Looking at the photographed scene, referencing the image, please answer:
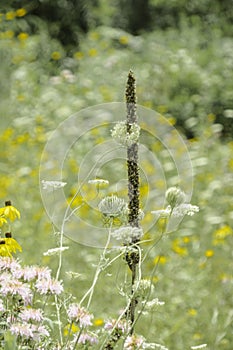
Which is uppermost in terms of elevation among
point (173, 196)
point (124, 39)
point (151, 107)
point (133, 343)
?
point (124, 39)

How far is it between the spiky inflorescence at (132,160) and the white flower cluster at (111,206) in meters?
0.03

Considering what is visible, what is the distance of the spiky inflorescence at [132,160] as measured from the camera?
1.47 meters

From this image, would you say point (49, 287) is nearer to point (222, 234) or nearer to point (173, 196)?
point (173, 196)

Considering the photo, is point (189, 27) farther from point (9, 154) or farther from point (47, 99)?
point (9, 154)

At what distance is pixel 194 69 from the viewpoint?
6414mm

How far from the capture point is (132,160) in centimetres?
148

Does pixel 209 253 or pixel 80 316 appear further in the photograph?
pixel 209 253

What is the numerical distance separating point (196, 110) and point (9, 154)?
2015 mm

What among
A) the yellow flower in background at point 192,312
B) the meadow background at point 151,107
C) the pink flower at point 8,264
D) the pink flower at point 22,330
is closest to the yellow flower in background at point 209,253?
the meadow background at point 151,107

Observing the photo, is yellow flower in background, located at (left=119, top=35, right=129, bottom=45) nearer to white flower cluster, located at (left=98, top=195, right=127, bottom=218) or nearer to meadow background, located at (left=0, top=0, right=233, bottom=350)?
meadow background, located at (left=0, top=0, right=233, bottom=350)

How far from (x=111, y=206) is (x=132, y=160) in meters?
0.12

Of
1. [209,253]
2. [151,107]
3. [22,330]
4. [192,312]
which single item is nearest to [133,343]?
[22,330]

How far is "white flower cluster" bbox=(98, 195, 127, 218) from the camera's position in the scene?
5.04 ft

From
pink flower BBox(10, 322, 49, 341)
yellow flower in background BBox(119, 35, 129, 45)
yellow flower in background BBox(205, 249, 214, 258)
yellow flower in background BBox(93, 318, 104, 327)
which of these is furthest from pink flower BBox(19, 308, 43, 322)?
yellow flower in background BBox(119, 35, 129, 45)
